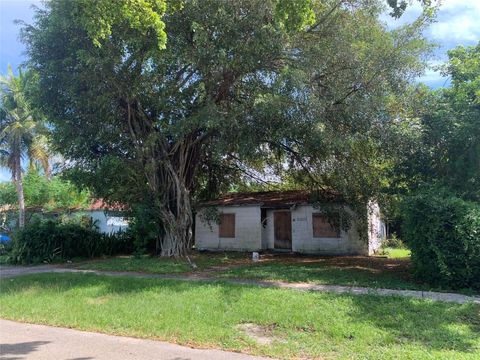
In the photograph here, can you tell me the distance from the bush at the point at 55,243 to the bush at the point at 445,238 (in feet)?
48.2

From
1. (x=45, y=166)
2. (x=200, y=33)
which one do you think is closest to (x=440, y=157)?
(x=200, y=33)

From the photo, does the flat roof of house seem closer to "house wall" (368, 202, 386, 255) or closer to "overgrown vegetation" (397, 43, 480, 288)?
"house wall" (368, 202, 386, 255)

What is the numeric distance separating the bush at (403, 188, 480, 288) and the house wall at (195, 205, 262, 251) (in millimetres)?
11062

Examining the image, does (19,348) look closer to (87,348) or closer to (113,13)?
(87,348)

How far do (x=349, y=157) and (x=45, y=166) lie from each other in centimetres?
2097

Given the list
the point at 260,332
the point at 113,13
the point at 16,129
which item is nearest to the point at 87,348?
the point at 260,332

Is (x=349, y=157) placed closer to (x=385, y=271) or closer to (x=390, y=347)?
(x=385, y=271)

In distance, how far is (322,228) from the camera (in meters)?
20.4

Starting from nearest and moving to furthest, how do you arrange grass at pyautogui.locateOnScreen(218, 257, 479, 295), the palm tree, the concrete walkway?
1. the concrete walkway
2. grass at pyautogui.locateOnScreen(218, 257, 479, 295)
3. the palm tree

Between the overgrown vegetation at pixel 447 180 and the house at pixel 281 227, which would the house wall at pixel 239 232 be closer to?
the house at pixel 281 227

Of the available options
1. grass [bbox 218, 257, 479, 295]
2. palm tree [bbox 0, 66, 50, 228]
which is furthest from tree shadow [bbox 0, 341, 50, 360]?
palm tree [bbox 0, 66, 50, 228]

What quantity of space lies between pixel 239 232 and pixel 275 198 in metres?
2.65

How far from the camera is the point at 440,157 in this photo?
512 inches

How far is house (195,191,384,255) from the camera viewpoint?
19859 mm
